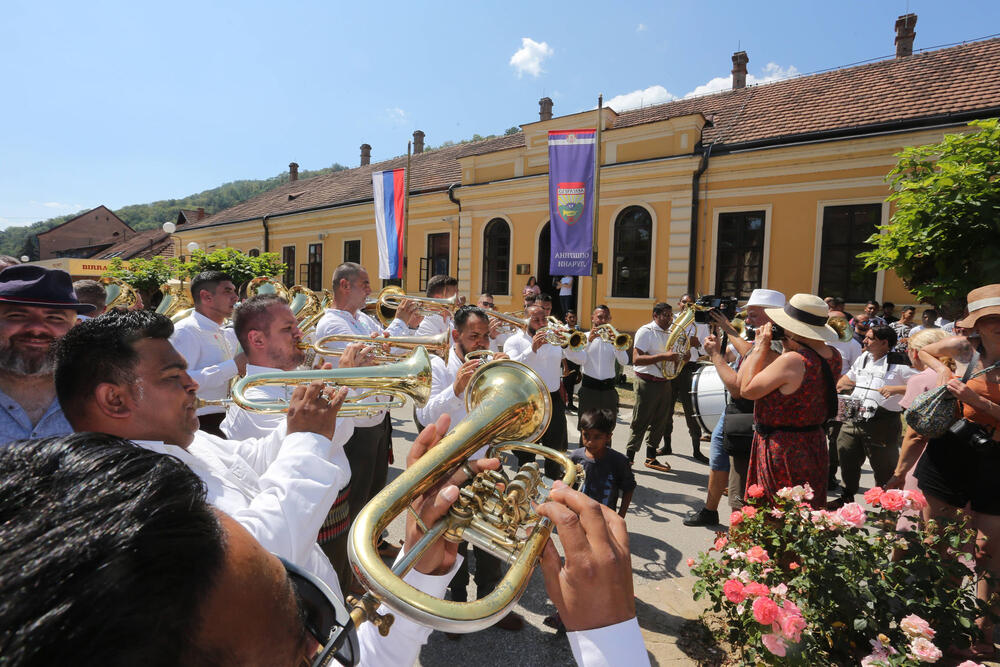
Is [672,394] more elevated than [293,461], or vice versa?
[293,461]

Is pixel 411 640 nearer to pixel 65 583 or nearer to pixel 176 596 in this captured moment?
pixel 176 596

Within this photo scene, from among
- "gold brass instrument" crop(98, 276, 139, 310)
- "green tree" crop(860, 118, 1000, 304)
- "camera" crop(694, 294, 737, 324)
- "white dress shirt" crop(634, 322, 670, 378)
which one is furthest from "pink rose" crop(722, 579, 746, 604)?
"gold brass instrument" crop(98, 276, 139, 310)

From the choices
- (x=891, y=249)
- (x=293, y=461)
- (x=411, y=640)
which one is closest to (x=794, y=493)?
(x=411, y=640)

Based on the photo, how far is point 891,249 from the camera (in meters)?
6.82

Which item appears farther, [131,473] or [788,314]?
[788,314]

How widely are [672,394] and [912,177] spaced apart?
4.35 meters

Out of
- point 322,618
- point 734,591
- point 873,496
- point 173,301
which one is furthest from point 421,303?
point 322,618

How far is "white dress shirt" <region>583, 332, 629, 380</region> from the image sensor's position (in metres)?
5.66

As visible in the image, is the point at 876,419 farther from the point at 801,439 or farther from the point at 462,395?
the point at 462,395

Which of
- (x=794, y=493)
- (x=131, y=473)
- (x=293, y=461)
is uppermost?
(x=131, y=473)

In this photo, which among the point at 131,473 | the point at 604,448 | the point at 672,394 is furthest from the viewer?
the point at 672,394

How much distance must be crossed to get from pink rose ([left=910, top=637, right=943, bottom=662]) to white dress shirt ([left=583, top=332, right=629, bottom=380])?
3845mm

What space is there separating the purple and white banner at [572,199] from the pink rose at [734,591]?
32.4 feet

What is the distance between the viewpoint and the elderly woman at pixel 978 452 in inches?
109
